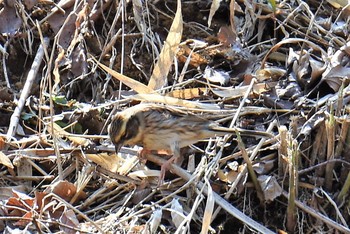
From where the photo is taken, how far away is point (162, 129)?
5.14 meters

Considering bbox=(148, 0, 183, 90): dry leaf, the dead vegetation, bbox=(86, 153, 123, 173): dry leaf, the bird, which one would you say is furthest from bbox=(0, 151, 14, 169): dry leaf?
bbox=(148, 0, 183, 90): dry leaf

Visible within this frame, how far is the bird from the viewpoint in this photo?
16.2 ft

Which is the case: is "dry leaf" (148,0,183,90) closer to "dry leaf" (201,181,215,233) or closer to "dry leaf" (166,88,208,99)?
"dry leaf" (166,88,208,99)

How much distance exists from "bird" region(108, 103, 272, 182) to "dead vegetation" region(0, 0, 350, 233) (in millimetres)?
76

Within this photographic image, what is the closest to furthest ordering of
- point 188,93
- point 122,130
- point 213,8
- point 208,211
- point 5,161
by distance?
point 208,211, point 122,130, point 5,161, point 188,93, point 213,8

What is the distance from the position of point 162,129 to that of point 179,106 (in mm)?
224

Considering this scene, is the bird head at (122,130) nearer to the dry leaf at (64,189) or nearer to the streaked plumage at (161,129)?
the streaked plumage at (161,129)

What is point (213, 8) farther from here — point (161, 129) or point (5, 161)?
point (5, 161)

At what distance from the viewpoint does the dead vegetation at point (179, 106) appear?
4852 millimetres

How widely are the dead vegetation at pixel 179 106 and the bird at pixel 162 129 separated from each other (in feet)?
0.25

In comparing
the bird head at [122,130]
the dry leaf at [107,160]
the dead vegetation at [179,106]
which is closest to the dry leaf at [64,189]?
the dead vegetation at [179,106]

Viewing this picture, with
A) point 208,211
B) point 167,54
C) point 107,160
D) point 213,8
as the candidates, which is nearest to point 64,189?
point 107,160

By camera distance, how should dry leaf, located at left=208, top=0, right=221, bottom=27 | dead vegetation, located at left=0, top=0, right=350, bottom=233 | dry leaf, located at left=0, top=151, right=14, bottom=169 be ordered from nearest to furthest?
dead vegetation, located at left=0, top=0, right=350, bottom=233
dry leaf, located at left=0, top=151, right=14, bottom=169
dry leaf, located at left=208, top=0, right=221, bottom=27

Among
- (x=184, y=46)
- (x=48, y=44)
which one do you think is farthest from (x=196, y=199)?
(x=48, y=44)
